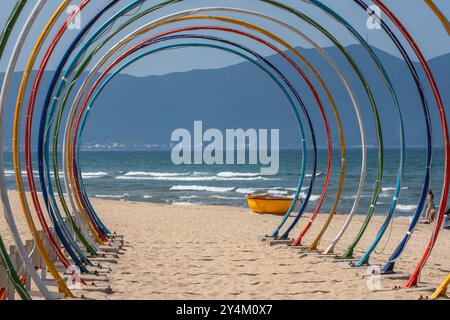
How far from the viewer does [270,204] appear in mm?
24812

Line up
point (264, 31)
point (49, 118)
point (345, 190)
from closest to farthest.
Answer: point (49, 118), point (264, 31), point (345, 190)

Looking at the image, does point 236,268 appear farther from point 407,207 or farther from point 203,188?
point 203,188

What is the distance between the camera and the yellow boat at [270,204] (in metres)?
24.6

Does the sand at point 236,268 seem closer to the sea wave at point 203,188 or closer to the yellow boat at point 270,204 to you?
the yellow boat at point 270,204

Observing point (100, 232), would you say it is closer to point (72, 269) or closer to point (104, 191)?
point (72, 269)

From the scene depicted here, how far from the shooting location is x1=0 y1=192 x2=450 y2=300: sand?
9359mm

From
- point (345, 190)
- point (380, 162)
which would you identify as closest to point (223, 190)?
point (345, 190)

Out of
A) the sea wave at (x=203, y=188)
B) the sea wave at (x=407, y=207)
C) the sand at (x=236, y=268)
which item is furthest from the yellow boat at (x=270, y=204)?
the sea wave at (x=203, y=188)

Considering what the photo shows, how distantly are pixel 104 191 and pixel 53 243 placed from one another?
1696 inches

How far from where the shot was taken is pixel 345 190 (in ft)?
161

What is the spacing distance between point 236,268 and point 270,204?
44.2 feet

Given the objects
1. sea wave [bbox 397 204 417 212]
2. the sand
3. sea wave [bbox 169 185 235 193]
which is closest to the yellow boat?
the sand

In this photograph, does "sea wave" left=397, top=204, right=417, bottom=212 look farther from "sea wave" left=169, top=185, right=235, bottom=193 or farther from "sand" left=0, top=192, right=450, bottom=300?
"sand" left=0, top=192, right=450, bottom=300
